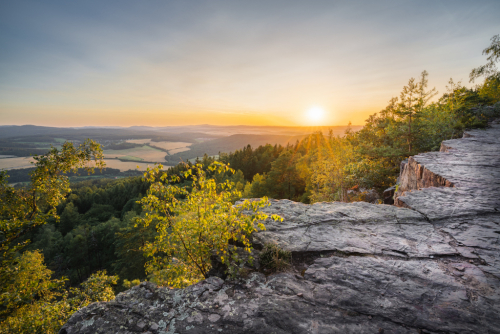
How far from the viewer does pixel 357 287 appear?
443 cm

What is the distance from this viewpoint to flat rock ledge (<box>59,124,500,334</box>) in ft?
12.1

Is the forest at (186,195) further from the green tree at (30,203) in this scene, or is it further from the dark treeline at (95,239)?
the dark treeline at (95,239)

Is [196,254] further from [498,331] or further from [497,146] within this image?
[497,146]

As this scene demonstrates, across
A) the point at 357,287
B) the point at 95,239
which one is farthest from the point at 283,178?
the point at 95,239

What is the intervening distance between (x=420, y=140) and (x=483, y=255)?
1808 centimetres

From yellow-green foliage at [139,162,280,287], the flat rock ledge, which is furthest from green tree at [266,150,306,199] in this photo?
yellow-green foliage at [139,162,280,287]

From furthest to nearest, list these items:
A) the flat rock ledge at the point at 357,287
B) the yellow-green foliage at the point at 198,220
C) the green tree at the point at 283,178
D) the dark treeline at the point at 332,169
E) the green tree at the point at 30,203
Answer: the green tree at the point at 283,178 → the dark treeline at the point at 332,169 → the green tree at the point at 30,203 → the yellow-green foliage at the point at 198,220 → the flat rock ledge at the point at 357,287

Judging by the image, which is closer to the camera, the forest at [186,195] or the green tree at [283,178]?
the forest at [186,195]

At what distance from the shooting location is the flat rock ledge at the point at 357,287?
12.1 ft

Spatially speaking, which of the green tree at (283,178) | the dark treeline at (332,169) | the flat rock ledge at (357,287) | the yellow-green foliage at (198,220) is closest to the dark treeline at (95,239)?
the dark treeline at (332,169)

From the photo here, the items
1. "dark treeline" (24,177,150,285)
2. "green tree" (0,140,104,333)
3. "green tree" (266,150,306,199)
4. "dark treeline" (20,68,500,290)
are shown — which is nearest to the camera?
"green tree" (0,140,104,333)

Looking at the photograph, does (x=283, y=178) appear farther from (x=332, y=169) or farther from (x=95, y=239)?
(x=95, y=239)

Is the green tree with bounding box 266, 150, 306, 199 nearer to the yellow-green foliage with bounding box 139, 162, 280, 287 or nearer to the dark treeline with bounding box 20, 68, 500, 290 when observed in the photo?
the dark treeline with bounding box 20, 68, 500, 290

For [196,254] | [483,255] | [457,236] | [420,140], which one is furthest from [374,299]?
[420,140]
